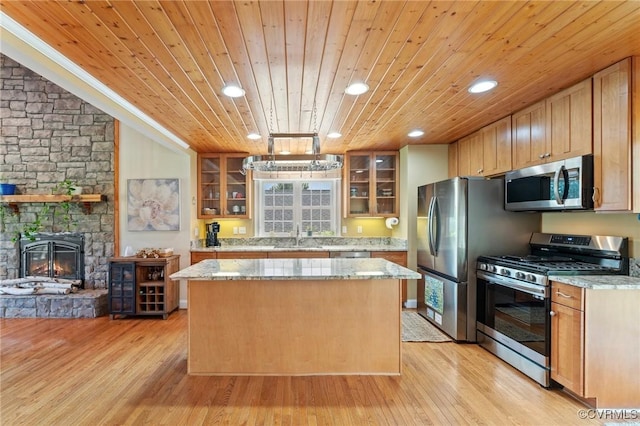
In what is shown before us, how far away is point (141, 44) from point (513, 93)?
286 cm

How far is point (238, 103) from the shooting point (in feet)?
9.61

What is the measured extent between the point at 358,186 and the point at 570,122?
2997 millimetres

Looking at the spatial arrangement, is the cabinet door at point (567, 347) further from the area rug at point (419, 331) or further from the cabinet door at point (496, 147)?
the cabinet door at point (496, 147)

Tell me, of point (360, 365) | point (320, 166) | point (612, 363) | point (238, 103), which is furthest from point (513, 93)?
point (360, 365)

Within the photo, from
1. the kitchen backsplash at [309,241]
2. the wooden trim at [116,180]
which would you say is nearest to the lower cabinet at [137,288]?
the wooden trim at [116,180]

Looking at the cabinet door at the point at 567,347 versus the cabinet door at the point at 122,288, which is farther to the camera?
the cabinet door at the point at 122,288

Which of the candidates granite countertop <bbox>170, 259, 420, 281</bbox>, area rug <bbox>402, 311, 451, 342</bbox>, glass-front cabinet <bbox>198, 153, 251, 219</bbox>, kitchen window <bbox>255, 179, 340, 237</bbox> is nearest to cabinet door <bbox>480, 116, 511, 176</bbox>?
granite countertop <bbox>170, 259, 420, 281</bbox>

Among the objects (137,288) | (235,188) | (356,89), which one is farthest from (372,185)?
(137,288)

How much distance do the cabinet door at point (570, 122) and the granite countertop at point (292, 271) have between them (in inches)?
63.6

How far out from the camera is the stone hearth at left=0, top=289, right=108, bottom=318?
4.31 metres

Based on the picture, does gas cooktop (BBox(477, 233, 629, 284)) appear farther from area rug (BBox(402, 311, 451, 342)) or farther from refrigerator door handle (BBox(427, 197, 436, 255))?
area rug (BBox(402, 311, 451, 342))

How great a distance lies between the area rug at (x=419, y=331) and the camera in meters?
3.49

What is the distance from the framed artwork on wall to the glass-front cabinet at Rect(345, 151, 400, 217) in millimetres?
2670

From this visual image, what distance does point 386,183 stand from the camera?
16.8 feet
